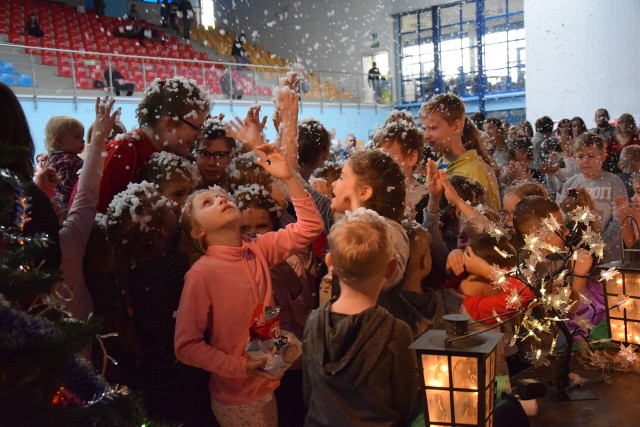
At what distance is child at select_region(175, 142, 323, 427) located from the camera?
1.92 metres

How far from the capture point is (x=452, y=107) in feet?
10.2

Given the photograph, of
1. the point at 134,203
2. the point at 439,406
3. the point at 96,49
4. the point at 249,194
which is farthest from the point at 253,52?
the point at 439,406

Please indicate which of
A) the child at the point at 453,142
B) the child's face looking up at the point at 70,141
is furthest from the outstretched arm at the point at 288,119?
the child's face looking up at the point at 70,141

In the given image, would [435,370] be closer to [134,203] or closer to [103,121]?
[134,203]

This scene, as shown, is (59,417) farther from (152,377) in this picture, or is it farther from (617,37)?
(617,37)

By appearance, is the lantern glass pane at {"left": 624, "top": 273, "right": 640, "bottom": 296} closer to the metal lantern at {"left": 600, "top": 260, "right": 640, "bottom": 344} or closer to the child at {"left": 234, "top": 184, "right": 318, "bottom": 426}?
the metal lantern at {"left": 600, "top": 260, "right": 640, "bottom": 344}

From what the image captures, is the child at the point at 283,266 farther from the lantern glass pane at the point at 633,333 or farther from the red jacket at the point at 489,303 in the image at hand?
the lantern glass pane at the point at 633,333

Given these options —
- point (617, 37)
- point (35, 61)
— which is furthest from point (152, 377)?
point (617, 37)

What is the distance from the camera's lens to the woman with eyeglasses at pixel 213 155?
2.66 metres

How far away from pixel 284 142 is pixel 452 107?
3.10ft

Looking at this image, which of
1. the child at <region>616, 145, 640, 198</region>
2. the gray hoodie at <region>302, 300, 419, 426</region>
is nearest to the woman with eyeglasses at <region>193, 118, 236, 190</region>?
the gray hoodie at <region>302, 300, 419, 426</region>

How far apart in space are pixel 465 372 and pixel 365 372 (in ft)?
1.04

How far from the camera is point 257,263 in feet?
6.96

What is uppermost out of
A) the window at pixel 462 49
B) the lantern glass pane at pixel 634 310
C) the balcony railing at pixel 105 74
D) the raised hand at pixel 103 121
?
the window at pixel 462 49
